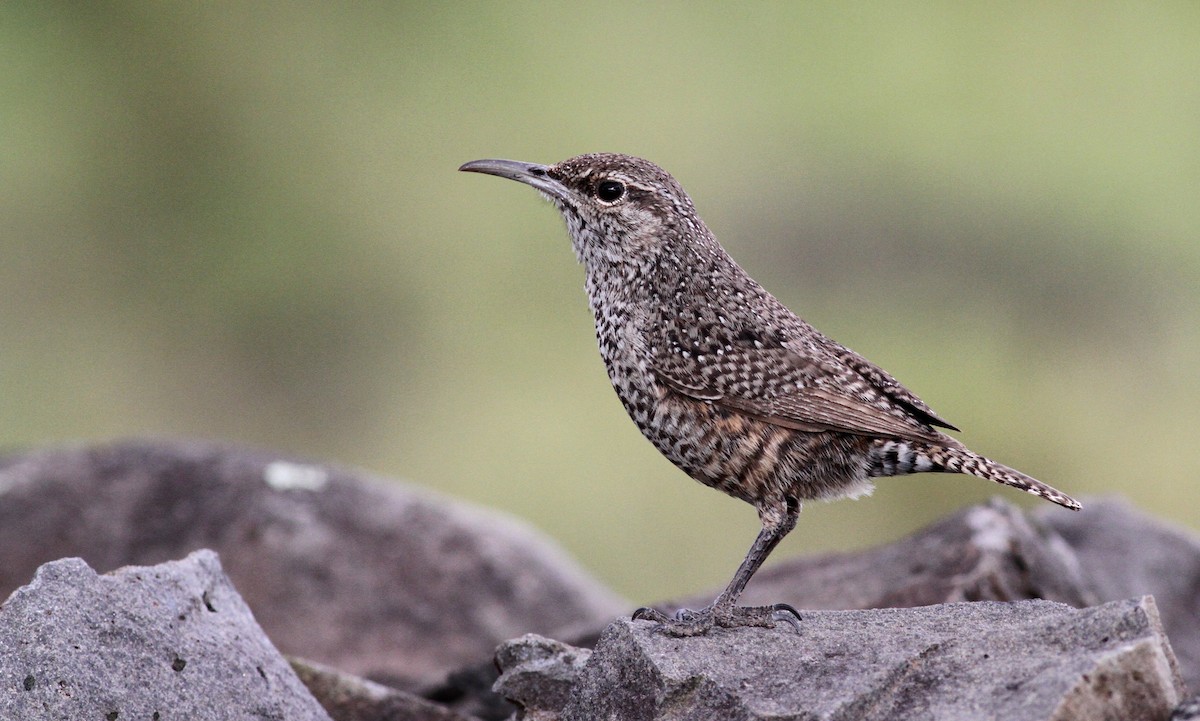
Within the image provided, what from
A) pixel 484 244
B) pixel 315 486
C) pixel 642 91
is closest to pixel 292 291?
pixel 484 244

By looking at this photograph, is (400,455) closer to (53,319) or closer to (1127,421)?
(53,319)

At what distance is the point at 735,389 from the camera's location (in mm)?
5699

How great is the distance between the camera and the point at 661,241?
6277 mm

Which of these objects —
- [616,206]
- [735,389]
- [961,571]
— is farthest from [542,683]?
[961,571]

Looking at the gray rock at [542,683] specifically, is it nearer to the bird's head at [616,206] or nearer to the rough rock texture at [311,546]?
the bird's head at [616,206]

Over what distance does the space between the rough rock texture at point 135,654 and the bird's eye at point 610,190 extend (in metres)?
2.48

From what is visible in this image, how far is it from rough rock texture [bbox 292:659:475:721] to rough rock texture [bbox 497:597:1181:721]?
1.14 meters

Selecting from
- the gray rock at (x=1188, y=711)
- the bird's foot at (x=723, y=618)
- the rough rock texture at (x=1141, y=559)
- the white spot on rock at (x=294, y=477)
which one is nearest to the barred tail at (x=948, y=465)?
→ the bird's foot at (x=723, y=618)

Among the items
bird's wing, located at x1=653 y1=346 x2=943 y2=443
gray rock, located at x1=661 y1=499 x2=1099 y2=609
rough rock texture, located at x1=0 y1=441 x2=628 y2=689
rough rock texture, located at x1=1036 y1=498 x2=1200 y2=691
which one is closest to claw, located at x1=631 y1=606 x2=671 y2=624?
bird's wing, located at x1=653 y1=346 x2=943 y2=443

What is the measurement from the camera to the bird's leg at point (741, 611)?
511 centimetres

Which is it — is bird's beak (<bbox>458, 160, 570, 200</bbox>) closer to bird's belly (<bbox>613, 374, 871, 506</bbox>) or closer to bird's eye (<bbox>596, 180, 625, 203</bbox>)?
bird's eye (<bbox>596, 180, 625, 203</bbox>)

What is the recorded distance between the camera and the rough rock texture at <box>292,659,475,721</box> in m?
5.89

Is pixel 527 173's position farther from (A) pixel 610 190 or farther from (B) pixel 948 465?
(B) pixel 948 465

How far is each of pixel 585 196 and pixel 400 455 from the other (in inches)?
407
